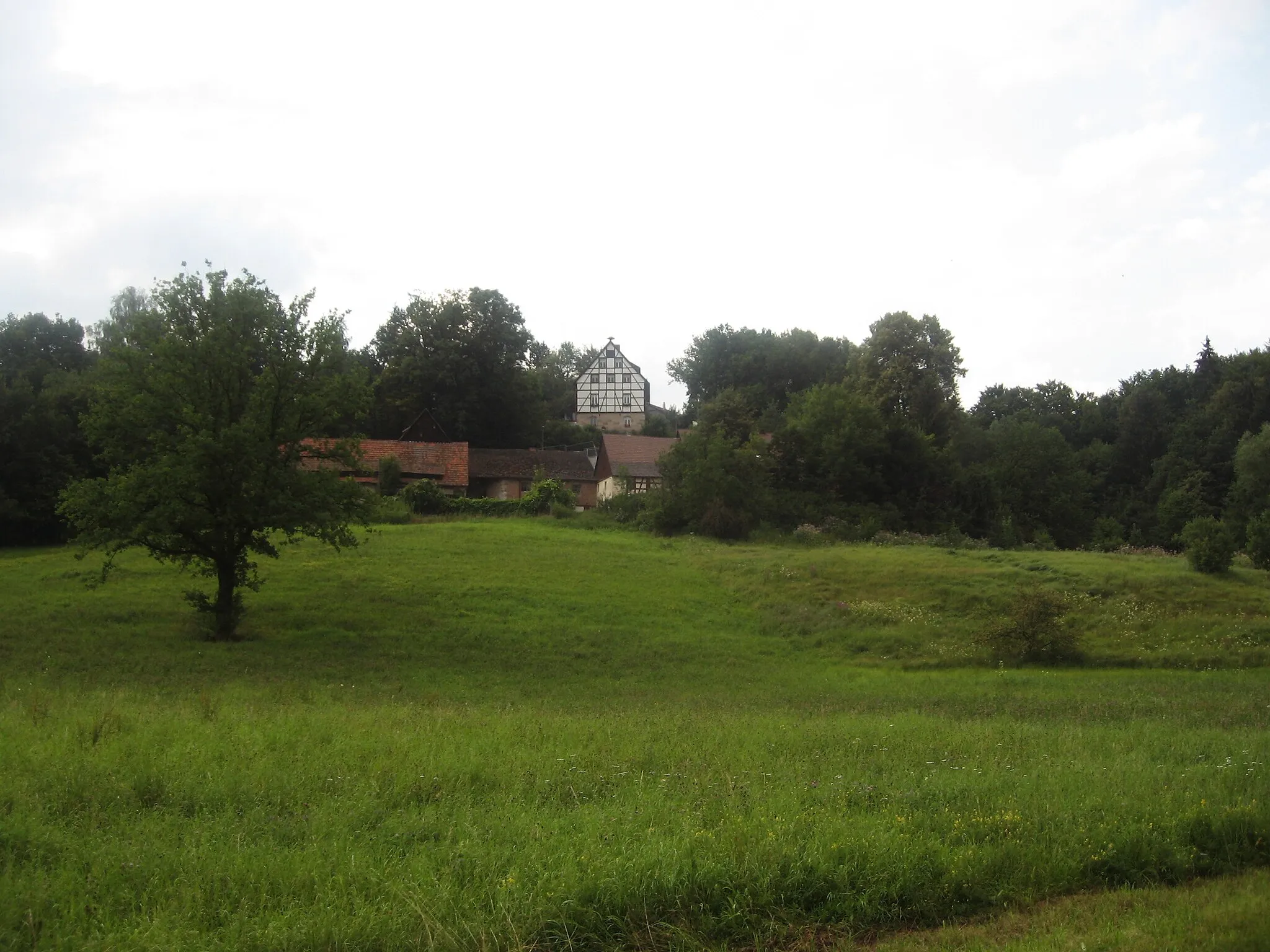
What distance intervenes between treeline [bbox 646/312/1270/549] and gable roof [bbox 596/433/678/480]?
6.02 meters

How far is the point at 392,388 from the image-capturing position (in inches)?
2982

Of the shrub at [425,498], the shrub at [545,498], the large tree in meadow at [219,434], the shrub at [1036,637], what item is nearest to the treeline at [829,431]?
the shrub at [545,498]

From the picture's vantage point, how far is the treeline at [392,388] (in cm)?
4903

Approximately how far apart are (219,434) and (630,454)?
50.6m

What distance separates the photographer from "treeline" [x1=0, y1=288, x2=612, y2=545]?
4903cm

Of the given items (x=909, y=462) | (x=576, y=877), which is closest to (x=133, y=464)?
(x=576, y=877)

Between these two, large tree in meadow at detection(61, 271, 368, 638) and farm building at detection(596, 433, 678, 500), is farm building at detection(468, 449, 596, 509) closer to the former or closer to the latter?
farm building at detection(596, 433, 678, 500)

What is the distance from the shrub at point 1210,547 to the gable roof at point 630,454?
126ft

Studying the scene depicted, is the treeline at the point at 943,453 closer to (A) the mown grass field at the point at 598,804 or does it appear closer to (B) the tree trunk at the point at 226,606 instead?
(B) the tree trunk at the point at 226,606

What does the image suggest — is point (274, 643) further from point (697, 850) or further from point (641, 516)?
point (641, 516)

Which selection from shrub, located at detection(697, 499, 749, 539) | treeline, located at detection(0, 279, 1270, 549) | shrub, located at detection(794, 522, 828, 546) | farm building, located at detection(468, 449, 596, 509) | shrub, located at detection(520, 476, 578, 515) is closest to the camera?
shrub, located at detection(794, 522, 828, 546)

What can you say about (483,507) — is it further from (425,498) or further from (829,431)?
(829,431)

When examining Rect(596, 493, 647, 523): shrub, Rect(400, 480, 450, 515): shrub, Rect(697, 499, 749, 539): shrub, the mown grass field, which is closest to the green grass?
the mown grass field

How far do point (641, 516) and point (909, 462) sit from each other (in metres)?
19.3
